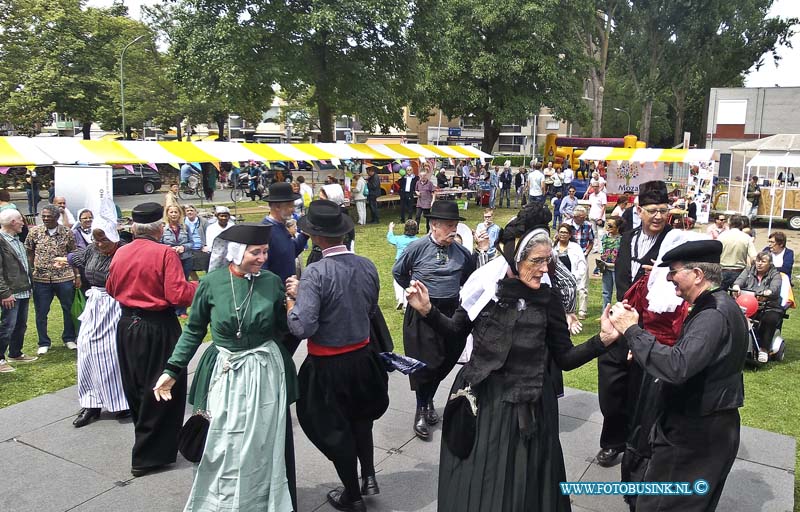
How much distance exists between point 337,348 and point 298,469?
4.55 ft

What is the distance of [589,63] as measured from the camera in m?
37.0

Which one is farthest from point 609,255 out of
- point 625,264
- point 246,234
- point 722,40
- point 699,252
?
point 722,40

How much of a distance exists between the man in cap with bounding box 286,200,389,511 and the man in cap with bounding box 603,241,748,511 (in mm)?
1449

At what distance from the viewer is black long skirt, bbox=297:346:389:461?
3.79m

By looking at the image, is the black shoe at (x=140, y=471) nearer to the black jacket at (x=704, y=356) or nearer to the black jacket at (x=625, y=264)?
the black jacket at (x=704, y=356)

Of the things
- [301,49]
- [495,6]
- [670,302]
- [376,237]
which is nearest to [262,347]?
[670,302]

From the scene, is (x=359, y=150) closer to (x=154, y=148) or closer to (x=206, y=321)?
(x=154, y=148)

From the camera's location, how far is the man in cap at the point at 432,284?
5.13m

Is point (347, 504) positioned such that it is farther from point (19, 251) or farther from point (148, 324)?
point (19, 251)

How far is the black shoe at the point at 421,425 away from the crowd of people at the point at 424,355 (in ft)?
0.04

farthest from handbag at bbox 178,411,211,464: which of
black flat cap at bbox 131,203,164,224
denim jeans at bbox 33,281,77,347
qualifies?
denim jeans at bbox 33,281,77,347

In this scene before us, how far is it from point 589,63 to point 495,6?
794cm

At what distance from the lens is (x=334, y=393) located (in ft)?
12.5

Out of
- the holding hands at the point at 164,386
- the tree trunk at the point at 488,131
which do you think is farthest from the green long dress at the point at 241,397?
the tree trunk at the point at 488,131
